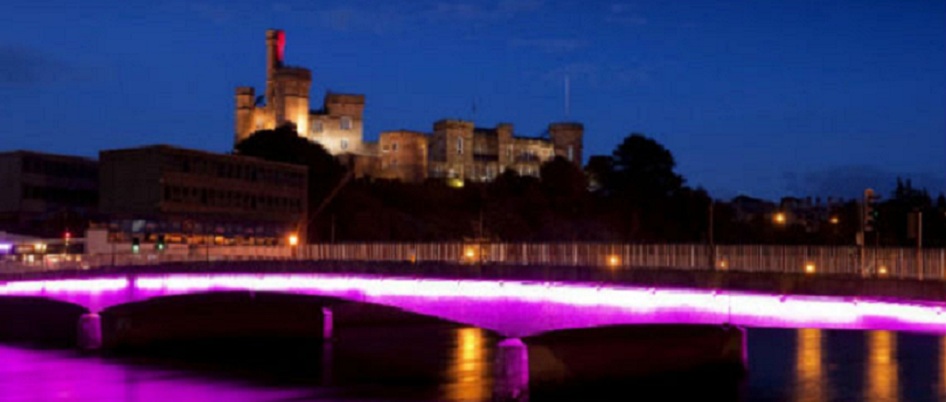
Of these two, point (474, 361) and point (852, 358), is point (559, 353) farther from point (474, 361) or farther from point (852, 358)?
point (852, 358)

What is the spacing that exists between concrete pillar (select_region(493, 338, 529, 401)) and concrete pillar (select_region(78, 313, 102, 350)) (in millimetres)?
31198

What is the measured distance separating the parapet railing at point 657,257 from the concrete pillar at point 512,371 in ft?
10.6

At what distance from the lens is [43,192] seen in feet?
407

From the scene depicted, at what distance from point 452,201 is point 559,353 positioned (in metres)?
130

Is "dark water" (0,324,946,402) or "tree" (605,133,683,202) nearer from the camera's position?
"dark water" (0,324,946,402)

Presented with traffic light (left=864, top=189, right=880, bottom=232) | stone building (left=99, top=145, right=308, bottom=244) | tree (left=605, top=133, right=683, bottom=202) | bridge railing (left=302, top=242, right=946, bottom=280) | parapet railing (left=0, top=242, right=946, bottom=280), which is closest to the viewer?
traffic light (left=864, top=189, right=880, bottom=232)

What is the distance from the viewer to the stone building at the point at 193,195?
116125mm

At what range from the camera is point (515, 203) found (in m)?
151

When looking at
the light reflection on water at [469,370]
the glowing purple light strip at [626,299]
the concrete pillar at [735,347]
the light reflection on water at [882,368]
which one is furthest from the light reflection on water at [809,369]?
the light reflection on water at [469,370]

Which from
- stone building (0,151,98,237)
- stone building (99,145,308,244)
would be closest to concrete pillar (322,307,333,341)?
stone building (99,145,308,244)

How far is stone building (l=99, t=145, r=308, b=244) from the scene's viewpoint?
116125 millimetres

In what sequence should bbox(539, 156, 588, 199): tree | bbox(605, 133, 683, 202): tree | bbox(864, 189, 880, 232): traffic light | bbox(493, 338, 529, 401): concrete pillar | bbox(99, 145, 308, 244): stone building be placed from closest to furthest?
bbox(864, 189, 880, 232): traffic light
bbox(493, 338, 529, 401): concrete pillar
bbox(99, 145, 308, 244): stone building
bbox(605, 133, 683, 202): tree
bbox(539, 156, 588, 199): tree

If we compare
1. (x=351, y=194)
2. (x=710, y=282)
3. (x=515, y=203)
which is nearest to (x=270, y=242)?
(x=351, y=194)

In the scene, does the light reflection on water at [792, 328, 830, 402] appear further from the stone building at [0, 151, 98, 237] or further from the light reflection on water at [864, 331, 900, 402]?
the stone building at [0, 151, 98, 237]
